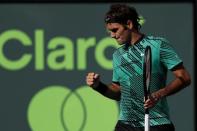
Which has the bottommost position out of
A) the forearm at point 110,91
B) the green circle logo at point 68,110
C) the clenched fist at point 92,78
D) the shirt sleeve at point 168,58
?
the green circle logo at point 68,110

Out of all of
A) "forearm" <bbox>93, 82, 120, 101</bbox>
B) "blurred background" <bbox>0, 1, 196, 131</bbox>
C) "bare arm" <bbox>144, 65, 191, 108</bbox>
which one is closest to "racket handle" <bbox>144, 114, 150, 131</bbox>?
"bare arm" <bbox>144, 65, 191, 108</bbox>

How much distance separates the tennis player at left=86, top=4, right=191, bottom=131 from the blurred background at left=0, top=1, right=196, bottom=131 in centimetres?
312

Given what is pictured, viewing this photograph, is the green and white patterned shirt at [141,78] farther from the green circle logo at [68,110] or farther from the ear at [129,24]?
the green circle logo at [68,110]

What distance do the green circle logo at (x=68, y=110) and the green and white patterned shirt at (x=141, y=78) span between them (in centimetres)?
320

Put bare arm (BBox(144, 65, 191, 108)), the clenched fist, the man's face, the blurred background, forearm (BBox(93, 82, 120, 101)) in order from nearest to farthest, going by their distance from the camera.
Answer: bare arm (BBox(144, 65, 191, 108)) < the clenched fist < the man's face < forearm (BBox(93, 82, 120, 101)) < the blurred background

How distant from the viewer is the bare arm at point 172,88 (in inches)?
195

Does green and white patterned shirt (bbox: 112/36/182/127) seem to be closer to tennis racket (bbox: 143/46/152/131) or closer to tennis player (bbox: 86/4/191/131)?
tennis player (bbox: 86/4/191/131)

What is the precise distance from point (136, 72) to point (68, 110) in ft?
11.0

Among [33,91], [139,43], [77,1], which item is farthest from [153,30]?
[139,43]

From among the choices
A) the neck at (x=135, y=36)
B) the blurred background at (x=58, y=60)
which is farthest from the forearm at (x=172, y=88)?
the blurred background at (x=58, y=60)

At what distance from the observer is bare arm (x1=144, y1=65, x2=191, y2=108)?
4.95 meters

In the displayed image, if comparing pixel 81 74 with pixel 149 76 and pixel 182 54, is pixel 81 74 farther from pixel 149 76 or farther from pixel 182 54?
pixel 149 76

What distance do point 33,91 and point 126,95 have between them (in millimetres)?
3355

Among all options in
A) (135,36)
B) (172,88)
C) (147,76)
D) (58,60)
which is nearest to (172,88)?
(172,88)
